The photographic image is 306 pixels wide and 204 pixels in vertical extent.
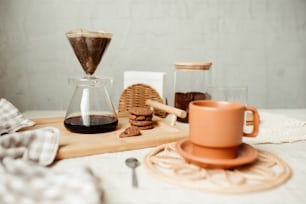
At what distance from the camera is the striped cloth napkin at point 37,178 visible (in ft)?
1.35

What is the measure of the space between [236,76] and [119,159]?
2.57 ft

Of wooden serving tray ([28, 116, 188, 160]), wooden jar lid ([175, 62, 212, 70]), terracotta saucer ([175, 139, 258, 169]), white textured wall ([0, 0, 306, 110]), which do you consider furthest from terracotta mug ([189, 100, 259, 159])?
white textured wall ([0, 0, 306, 110])

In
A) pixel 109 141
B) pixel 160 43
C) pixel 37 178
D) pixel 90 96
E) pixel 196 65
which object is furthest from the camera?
pixel 160 43

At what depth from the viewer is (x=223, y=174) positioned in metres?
0.51

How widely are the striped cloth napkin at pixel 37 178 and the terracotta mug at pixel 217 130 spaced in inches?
7.2

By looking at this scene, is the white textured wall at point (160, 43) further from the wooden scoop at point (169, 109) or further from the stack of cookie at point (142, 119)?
the stack of cookie at point (142, 119)

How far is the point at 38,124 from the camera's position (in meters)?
0.87

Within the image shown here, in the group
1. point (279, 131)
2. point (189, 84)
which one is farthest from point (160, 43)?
point (279, 131)

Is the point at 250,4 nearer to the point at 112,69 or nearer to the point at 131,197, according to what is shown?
the point at 112,69

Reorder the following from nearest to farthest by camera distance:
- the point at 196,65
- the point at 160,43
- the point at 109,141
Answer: the point at 109,141, the point at 196,65, the point at 160,43

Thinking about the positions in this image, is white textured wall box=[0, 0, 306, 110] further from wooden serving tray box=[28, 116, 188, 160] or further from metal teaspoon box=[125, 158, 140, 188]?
metal teaspoon box=[125, 158, 140, 188]

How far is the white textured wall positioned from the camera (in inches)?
43.8

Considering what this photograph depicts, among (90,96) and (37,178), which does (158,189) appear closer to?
(37,178)

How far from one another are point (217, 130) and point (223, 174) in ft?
0.23
